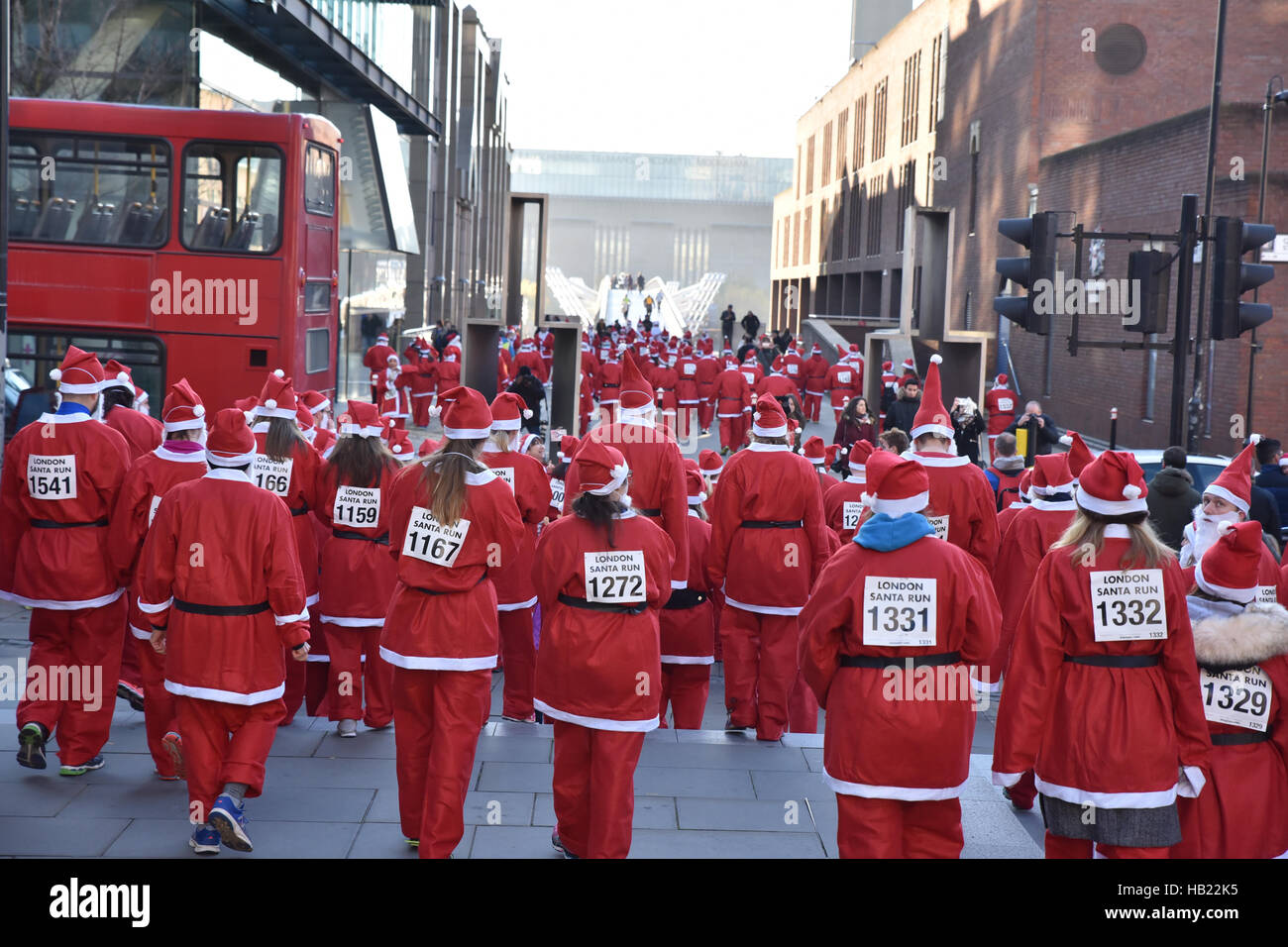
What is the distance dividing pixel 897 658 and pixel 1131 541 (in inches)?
38.1

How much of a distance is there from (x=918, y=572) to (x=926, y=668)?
0.35m

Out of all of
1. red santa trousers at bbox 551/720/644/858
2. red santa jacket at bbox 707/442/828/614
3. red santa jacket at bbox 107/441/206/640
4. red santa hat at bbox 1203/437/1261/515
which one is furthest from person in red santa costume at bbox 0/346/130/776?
red santa hat at bbox 1203/437/1261/515

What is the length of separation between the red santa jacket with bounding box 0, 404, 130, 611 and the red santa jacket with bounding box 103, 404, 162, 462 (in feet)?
5.03

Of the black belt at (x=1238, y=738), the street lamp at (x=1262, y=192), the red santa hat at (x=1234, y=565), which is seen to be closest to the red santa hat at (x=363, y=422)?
the red santa hat at (x=1234, y=565)

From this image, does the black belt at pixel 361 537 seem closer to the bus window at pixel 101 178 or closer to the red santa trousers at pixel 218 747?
the red santa trousers at pixel 218 747

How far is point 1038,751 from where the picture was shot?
5230mm

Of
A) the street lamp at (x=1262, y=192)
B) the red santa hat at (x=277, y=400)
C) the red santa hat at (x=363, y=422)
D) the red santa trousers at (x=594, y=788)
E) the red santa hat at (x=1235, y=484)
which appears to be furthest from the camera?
the street lamp at (x=1262, y=192)

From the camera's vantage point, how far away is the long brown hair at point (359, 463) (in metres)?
7.87

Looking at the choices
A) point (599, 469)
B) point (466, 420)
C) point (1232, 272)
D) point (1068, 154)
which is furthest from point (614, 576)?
point (1068, 154)

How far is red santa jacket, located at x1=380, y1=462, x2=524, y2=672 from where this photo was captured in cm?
594

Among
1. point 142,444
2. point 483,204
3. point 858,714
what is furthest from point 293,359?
point 483,204

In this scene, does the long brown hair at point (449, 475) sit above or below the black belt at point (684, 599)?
above

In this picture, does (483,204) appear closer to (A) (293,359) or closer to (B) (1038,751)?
(A) (293,359)

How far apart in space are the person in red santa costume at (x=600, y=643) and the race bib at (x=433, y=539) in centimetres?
36
